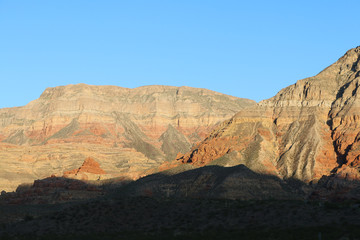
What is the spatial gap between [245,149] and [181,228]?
4125 inches

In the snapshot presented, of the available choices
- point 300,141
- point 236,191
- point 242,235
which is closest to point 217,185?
point 236,191

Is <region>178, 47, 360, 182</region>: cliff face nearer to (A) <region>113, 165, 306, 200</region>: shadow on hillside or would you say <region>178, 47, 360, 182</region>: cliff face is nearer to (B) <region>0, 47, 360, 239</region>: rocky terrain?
(B) <region>0, 47, 360, 239</region>: rocky terrain

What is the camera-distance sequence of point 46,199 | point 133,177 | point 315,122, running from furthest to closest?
→ 1. point 315,122
2. point 133,177
3. point 46,199

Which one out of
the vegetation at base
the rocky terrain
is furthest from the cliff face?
the vegetation at base

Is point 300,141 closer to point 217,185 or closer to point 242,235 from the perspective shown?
point 217,185

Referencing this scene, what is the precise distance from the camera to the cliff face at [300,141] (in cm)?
16712

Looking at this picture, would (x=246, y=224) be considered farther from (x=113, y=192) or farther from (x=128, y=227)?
(x=113, y=192)

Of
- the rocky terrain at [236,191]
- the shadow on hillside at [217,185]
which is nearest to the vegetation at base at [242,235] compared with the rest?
Answer: the rocky terrain at [236,191]

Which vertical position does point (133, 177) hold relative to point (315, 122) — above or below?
below

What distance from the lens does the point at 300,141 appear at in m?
182

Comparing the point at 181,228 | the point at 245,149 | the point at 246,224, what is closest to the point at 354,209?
the point at 246,224

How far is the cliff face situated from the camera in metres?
167

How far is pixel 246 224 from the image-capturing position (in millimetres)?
74250

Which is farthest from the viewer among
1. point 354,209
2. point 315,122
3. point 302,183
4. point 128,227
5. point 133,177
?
point 315,122
